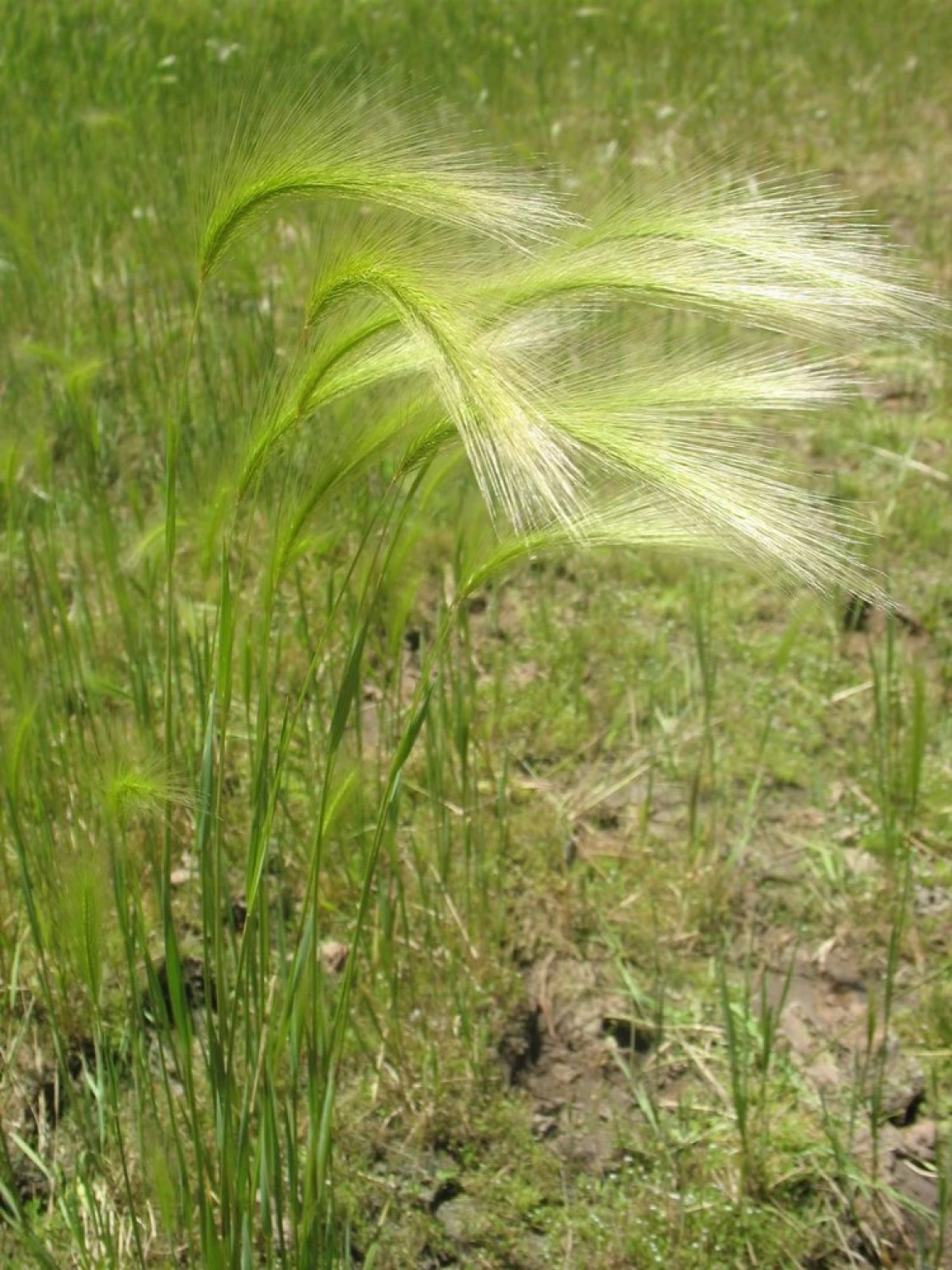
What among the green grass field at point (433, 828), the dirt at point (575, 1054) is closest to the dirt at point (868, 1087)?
the green grass field at point (433, 828)

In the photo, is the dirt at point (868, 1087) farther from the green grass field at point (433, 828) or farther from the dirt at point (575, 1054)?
the dirt at point (575, 1054)

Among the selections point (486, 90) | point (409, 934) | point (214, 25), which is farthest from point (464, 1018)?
point (214, 25)

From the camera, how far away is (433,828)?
6.97 feet

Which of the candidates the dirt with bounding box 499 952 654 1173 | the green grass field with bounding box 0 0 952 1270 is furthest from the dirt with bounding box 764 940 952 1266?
the dirt with bounding box 499 952 654 1173

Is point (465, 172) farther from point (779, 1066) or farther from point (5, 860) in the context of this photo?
point (779, 1066)

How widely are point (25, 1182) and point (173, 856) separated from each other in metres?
0.56

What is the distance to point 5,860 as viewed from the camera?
180 centimetres

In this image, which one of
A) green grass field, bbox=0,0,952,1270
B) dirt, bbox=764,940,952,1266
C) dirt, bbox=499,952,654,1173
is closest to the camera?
green grass field, bbox=0,0,952,1270

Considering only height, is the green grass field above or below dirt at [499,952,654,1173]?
above

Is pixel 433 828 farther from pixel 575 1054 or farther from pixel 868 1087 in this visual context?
pixel 868 1087

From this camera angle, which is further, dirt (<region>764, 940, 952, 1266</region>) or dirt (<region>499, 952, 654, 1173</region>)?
dirt (<region>499, 952, 654, 1173</region>)

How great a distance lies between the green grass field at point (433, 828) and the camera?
1.29m

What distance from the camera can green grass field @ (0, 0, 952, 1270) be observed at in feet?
4.23

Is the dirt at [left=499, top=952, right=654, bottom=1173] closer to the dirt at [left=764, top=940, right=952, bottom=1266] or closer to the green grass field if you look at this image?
the green grass field
